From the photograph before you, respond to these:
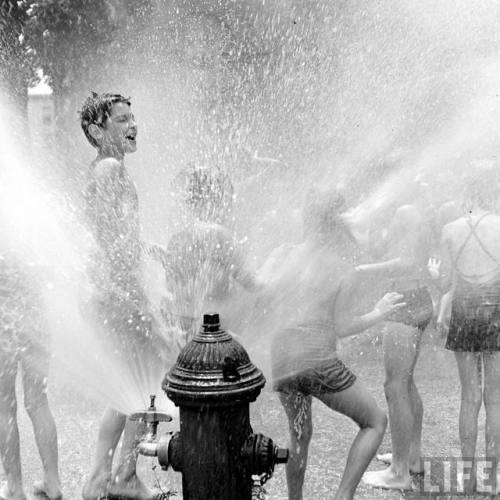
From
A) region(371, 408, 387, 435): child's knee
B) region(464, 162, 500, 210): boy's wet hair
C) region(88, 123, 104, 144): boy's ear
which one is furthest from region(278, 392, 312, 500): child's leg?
region(88, 123, 104, 144): boy's ear

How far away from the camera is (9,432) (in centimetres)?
363

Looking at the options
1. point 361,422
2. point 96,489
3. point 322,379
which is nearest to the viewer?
point 322,379

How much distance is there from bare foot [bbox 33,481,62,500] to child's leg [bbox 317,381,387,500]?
1.66m

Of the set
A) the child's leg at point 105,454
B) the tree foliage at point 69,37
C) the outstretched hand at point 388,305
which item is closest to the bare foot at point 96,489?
the child's leg at point 105,454

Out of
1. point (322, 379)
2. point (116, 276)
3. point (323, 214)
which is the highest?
point (323, 214)

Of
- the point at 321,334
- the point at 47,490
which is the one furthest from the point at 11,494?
the point at 321,334

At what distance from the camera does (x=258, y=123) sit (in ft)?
51.8

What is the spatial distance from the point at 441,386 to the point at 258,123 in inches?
419

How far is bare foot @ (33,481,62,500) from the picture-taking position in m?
3.80

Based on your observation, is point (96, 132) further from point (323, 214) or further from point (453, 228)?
point (453, 228)

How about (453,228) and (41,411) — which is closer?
(41,411)

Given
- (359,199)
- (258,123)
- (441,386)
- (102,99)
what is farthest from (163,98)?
(102,99)

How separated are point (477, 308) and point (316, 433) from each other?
174 cm

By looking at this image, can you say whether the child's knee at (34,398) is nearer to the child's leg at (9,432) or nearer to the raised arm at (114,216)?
the child's leg at (9,432)
